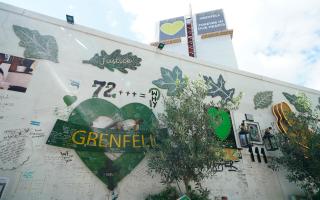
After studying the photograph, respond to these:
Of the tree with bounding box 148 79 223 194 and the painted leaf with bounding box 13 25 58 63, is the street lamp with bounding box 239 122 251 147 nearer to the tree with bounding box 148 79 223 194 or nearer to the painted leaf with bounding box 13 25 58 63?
the tree with bounding box 148 79 223 194

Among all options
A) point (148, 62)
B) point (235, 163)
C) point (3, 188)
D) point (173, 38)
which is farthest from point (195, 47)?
point (3, 188)

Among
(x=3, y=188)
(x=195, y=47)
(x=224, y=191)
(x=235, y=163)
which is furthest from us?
(x=195, y=47)

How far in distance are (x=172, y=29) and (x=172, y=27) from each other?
0.46m

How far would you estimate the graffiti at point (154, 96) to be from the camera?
11.8 metres

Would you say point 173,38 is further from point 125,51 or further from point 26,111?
point 26,111

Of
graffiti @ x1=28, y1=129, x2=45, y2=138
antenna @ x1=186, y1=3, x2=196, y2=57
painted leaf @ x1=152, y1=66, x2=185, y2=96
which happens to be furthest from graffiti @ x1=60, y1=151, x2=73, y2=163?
A: antenna @ x1=186, y1=3, x2=196, y2=57

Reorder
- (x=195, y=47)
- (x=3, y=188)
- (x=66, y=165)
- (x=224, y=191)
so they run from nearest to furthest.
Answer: (x=3, y=188) → (x=66, y=165) → (x=224, y=191) → (x=195, y=47)

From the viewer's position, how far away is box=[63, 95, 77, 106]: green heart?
9.99m

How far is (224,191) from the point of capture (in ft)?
36.1

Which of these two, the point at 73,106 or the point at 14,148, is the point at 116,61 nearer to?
the point at 73,106

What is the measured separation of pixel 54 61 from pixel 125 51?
374 cm

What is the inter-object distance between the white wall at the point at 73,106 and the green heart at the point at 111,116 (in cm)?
26

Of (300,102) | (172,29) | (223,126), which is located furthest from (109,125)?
(172,29)

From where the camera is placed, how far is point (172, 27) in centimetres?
3444
